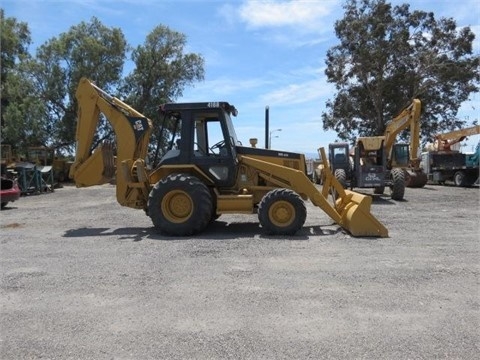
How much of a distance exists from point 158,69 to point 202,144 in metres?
29.1

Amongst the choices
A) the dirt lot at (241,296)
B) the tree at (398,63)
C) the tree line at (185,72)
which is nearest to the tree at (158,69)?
the tree line at (185,72)

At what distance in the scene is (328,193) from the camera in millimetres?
10844

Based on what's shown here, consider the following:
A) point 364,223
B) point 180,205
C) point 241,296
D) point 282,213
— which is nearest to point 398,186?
point 364,223

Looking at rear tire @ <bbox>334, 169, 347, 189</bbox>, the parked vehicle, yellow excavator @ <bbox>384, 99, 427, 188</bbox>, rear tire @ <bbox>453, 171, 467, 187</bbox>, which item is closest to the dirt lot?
the parked vehicle

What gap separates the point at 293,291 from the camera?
18.4 ft

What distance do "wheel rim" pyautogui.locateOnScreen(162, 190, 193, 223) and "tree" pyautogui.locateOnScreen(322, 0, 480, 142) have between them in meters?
32.2

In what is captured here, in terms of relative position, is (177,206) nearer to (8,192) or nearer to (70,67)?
(8,192)

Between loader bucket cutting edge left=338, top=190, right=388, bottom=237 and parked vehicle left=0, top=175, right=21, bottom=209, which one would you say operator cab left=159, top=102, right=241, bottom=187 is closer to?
loader bucket cutting edge left=338, top=190, right=388, bottom=237

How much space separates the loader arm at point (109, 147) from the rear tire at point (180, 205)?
87 centimetres

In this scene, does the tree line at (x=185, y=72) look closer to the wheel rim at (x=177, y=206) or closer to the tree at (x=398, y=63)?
the tree at (x=398, y=63)

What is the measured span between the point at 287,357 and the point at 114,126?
26.7 feet

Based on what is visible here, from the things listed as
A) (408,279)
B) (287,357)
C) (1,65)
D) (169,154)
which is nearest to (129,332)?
(287,357)

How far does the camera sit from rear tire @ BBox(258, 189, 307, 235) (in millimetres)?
9492

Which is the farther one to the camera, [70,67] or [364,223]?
[70,67]
